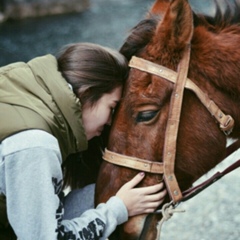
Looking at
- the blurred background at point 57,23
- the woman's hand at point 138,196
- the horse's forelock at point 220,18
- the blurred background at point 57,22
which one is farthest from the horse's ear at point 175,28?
the blurred background at point 57,22

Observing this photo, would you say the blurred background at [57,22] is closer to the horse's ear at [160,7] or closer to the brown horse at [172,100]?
the horse's ear at [160,7]

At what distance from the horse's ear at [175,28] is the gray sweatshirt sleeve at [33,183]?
23.5 inches

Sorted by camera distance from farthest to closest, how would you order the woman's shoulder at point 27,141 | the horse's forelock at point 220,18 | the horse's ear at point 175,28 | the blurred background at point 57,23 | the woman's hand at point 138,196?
the blurred background at point 57,23, the horse's forelock at point 220,18, the woman's hand at point 138,196, the horse's ear at point 175,28, the woman's shoulder at point 27,141

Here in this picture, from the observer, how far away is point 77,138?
7.61 feet

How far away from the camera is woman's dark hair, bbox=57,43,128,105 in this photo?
7.63ft

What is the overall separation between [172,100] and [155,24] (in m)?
0.34

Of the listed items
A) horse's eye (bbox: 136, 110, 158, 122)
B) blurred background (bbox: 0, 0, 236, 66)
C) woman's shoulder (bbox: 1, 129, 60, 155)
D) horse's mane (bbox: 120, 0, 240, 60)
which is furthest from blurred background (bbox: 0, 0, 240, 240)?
woman's shoulder (bbox: 1, 129, 60, 155)

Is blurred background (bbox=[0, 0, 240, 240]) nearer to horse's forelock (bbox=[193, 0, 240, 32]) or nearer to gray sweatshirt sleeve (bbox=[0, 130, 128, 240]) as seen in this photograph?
horse's forelock (bbox=[193, 0, 240, 32])

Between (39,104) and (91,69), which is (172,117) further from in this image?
(39,104)

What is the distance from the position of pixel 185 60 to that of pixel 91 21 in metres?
4.60

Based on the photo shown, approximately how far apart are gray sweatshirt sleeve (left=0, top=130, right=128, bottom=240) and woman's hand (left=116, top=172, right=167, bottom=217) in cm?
29

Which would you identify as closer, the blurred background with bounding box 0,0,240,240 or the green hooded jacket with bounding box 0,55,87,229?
the green hooded jacket with bounding box 0,55,87,229

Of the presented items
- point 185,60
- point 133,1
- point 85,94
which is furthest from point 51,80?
point 133,1

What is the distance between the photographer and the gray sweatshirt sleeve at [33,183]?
2059 mm
